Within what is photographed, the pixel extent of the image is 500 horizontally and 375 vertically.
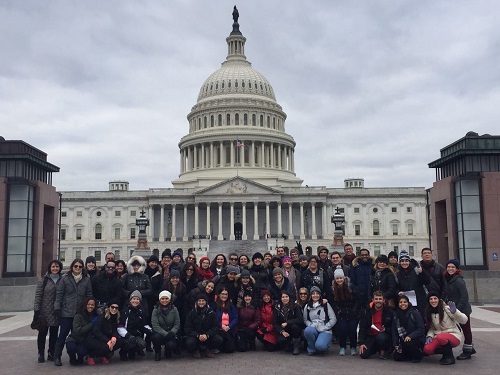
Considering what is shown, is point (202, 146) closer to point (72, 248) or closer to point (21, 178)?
point (72, 248)

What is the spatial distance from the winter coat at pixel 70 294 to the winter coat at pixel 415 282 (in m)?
8.21

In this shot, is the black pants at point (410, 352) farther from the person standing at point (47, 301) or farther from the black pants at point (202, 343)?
the person standing at point (47, 301)

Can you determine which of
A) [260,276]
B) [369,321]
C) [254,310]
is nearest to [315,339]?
[369,321]

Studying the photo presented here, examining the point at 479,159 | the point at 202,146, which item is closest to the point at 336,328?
the point at 479,159

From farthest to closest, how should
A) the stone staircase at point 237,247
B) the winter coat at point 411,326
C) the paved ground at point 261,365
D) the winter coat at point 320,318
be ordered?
the stone staircase at point 237,247
the winter coat at point 320,318
the winter coat at point 411,326
the paved ground at point 261,365

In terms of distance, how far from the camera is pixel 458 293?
1448 centimetres

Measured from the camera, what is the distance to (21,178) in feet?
96.0

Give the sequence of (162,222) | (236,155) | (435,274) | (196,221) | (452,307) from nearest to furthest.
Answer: (452,307) → (435,274) → (196,221) → (162,222) → (236,155)

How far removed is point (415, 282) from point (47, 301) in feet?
31.5

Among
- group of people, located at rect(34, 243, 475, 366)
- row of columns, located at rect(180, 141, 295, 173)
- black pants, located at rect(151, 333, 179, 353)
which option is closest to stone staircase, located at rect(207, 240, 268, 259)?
row of columns, located at rect(180, 141, 295, 173)

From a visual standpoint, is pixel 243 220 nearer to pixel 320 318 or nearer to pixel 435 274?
pixel 320 318

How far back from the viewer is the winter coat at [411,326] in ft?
45.4

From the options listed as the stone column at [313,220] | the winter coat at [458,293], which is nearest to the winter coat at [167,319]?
the winter coat at [458,293]

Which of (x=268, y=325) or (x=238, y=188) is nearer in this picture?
(x=268, y=325)
